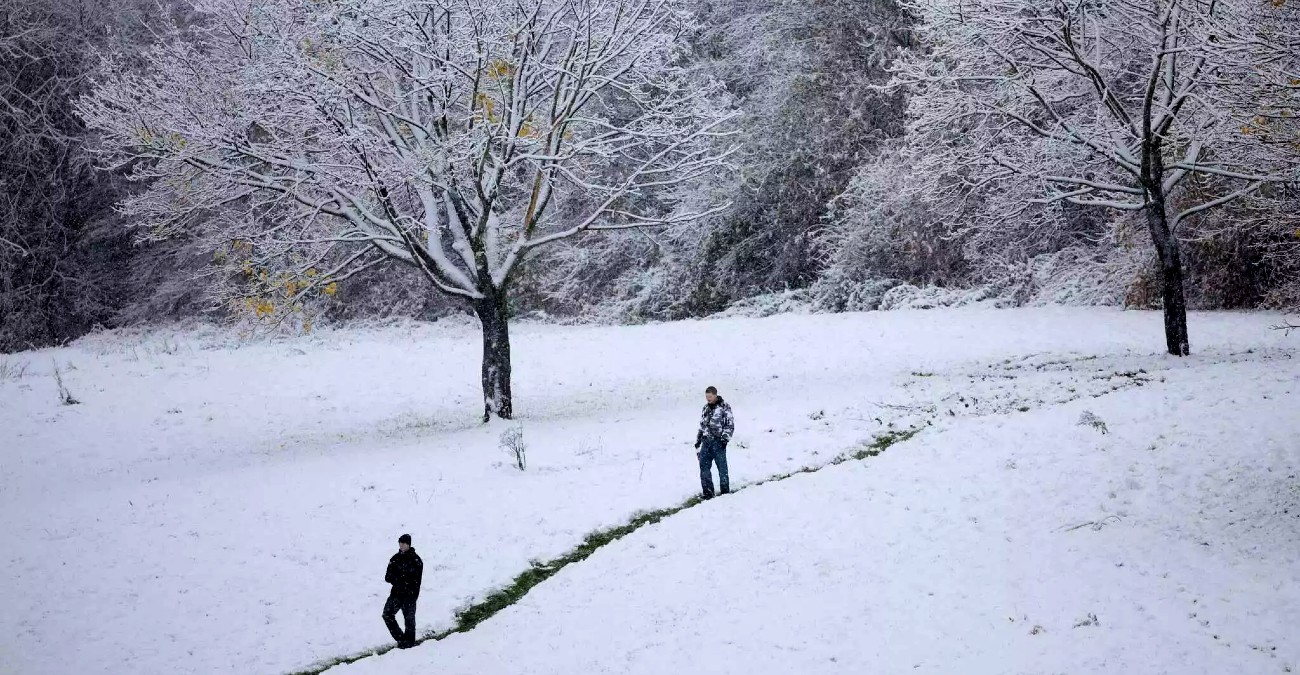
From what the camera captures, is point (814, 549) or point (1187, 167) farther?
point (1187, 167)

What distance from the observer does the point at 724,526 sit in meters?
11.6

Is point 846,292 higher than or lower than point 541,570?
higher

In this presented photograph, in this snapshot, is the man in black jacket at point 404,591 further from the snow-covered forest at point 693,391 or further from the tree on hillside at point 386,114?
the tree on hillside at point 386,114

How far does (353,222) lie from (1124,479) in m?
13.4

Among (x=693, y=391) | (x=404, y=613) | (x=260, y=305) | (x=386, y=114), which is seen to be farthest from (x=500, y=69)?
(x=404, y=613)

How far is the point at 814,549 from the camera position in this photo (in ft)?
35.3

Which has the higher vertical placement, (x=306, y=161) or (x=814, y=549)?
(x=306, y=161)

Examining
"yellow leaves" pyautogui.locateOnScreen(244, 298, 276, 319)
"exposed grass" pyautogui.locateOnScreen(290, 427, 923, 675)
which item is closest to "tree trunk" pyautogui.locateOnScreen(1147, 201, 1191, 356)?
"exposed grass" pyautogui.locateOnScreen(290, 427, 923, 675)

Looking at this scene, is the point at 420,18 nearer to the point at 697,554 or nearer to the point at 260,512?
the point at 260,512

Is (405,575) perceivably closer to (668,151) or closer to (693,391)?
(668,151)

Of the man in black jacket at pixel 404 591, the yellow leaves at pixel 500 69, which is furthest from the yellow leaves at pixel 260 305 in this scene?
the man in black jacket at pixel 404 591

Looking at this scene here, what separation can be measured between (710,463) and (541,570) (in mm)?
2816

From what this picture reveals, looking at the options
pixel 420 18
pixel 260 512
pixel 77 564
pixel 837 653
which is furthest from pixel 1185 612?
pixel 420 18

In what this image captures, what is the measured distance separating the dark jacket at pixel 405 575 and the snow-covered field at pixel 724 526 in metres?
0.58
